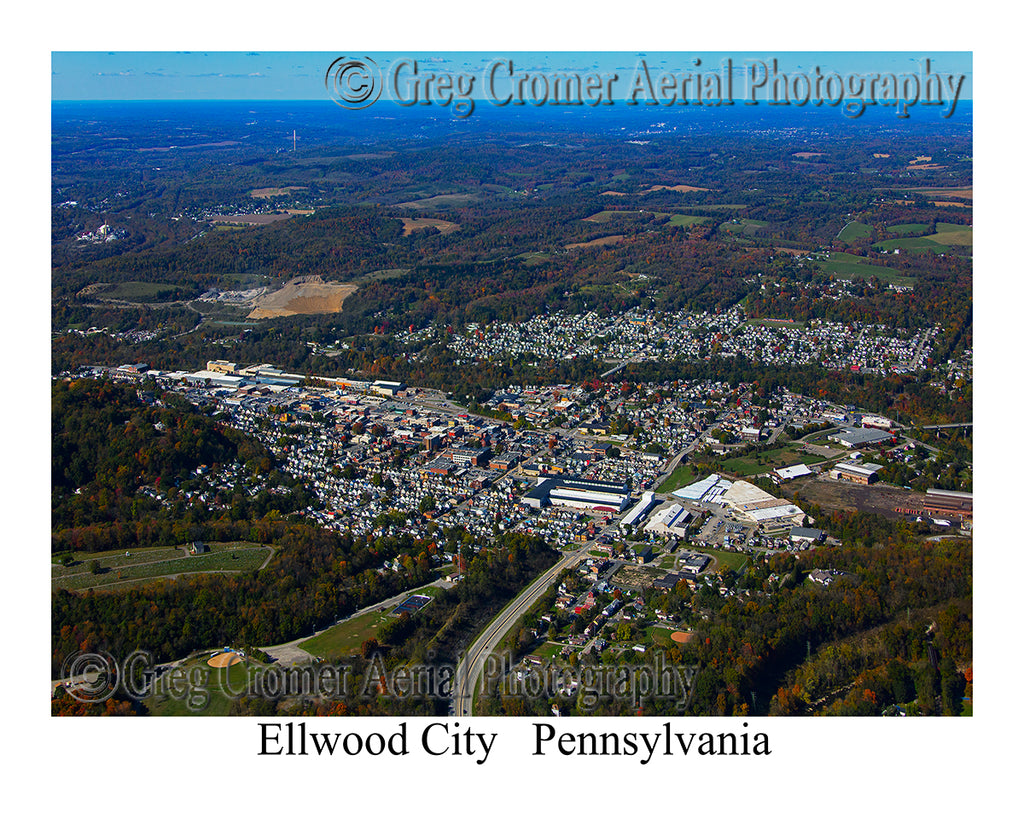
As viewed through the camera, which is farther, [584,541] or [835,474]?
[835,474]

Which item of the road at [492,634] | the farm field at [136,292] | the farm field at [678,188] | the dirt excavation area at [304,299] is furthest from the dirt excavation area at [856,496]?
the farm field at [678,188]

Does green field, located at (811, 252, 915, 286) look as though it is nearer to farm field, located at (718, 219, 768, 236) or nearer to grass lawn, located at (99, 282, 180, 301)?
farm field, located at (718, 219, 768, 236)

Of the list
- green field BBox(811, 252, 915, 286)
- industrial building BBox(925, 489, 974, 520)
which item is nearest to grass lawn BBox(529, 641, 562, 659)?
industrial building BBox(925, 489, 974, 520)

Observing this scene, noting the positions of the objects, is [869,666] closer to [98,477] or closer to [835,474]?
[835,474]

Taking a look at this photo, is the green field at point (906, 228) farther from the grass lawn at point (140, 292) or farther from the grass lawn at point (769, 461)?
the grass lawn at point (140, 292)

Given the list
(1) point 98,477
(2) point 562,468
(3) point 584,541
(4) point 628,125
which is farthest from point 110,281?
(4) point 628,125
